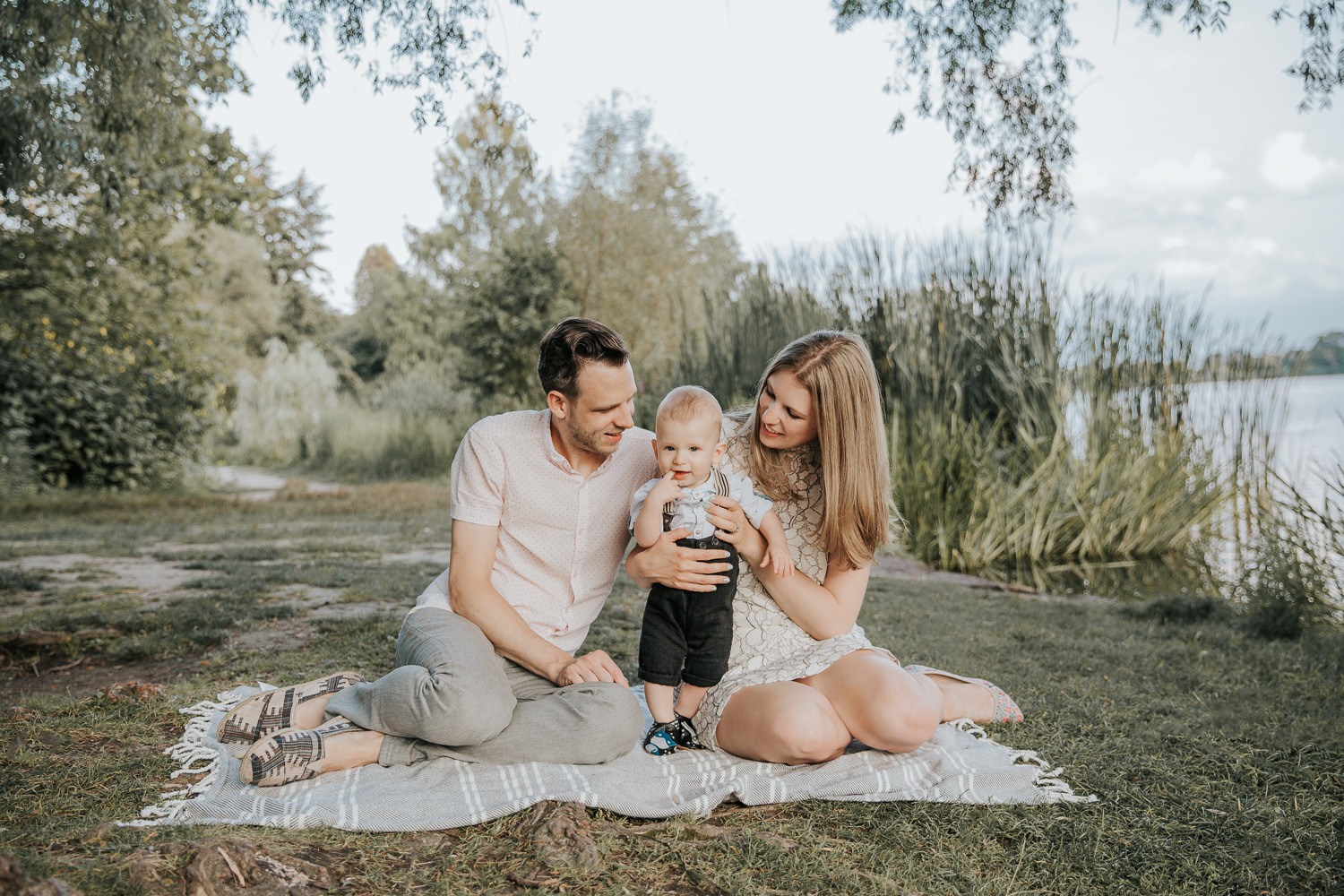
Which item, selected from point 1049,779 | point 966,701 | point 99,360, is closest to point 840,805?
point 1049,779

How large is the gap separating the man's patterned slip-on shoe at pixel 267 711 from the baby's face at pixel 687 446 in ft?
4.12

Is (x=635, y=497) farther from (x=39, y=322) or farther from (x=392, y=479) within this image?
(x=392, y=479)

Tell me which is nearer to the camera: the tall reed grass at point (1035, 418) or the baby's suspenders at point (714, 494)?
the baby's suspenders at point (714, 494)

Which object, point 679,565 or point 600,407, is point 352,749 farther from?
point 600,407

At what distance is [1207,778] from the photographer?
101 inches

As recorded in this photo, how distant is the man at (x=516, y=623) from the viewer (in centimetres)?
235

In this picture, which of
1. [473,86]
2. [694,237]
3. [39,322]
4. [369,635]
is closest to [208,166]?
[39,322]

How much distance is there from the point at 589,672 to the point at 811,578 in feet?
2.52

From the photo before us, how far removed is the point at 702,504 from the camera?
8.23 ft

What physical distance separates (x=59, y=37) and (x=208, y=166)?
3.97 meters

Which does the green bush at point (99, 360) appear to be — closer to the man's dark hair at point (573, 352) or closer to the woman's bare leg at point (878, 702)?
the man's dark hair at point (573, 352)

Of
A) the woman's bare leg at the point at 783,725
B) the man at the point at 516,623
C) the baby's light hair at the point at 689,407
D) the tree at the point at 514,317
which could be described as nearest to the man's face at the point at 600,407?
the man at the point at 516,623

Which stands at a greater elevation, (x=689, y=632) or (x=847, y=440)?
(x=847, y=440)

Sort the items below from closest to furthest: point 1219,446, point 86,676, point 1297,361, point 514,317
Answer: point 86,676 → point 1297,361 → point 1219,446 → point 514,317
